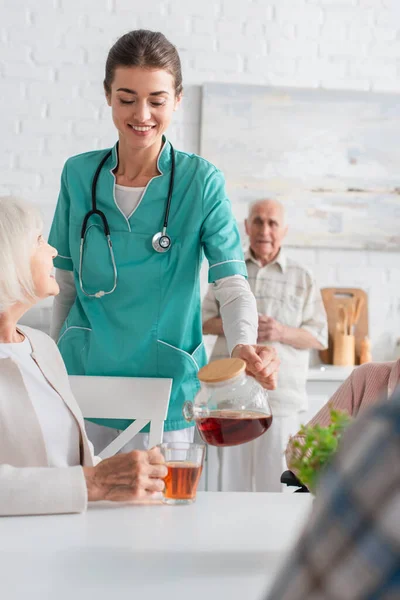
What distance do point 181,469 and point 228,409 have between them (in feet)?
0.39

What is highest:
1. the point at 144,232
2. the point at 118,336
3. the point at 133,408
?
the point at 144,232

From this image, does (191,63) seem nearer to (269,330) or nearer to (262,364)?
(269,330)

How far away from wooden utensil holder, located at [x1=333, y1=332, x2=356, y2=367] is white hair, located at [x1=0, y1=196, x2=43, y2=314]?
8.20 ft

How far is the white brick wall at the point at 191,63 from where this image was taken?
3.76 meters

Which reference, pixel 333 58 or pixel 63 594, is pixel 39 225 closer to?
pixel 63 594

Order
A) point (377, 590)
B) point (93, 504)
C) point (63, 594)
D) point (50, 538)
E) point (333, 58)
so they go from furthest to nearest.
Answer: point (333, 58)
point (93, 504)
point (50, 538)
point (63, 594)
point (377, 590)

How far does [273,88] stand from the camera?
12.8 feet

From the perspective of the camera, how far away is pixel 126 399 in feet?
5.91

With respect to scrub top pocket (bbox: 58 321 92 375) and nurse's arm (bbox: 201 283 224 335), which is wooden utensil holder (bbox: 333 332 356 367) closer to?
nurse's arm (bbox: 201 283 224 335)

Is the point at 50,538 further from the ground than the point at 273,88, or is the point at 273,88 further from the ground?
the point at 273,88

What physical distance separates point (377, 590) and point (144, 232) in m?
1.67

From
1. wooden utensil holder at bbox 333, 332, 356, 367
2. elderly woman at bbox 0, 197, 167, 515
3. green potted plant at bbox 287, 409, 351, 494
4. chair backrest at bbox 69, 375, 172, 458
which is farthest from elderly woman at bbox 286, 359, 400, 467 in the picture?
wooden utensil holder at bbox 333, 332, 356, 367

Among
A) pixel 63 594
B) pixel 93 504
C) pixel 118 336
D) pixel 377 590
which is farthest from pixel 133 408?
pixel 377 590

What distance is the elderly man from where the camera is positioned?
347 centimetres
